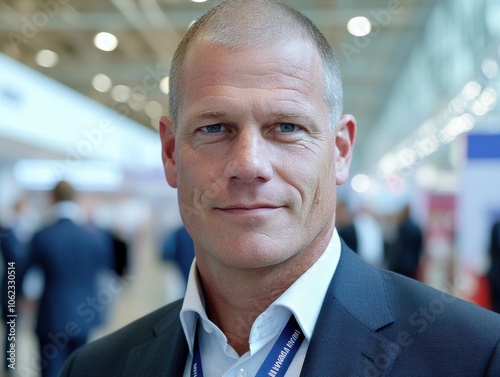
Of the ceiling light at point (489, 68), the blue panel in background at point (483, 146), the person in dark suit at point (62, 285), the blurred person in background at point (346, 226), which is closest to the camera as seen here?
the person in dark suit at point (62, 285)

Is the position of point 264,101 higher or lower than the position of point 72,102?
lower

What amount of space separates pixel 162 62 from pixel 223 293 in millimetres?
12587

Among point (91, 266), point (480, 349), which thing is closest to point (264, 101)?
point (480, 349)

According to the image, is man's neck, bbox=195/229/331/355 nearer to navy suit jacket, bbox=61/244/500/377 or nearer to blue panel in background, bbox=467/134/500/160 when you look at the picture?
navy suit jacket, bbox=61/244/500/377

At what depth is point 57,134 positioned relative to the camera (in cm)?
1096

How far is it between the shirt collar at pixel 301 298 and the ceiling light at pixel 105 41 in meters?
10.8

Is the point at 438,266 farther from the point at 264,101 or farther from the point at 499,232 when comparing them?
the point at 264,101

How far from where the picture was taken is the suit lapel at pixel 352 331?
47.1 inches

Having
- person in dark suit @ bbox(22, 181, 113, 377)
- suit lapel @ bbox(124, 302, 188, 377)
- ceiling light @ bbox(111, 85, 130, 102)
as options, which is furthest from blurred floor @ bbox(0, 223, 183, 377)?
ceiling light @ bbox(111, 85, 130, 102)

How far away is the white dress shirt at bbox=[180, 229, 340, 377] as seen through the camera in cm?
126

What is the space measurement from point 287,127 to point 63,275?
4191 mm

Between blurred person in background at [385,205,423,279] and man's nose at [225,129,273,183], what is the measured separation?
21.7 feet

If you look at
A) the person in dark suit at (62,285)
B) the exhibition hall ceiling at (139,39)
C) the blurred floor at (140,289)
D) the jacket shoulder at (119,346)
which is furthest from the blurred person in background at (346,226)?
the jacket shoulder at (119,346)

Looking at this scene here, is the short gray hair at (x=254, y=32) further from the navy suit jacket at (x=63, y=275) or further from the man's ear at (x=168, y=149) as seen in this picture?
the navy suit jacket at (x=63, y=275)
